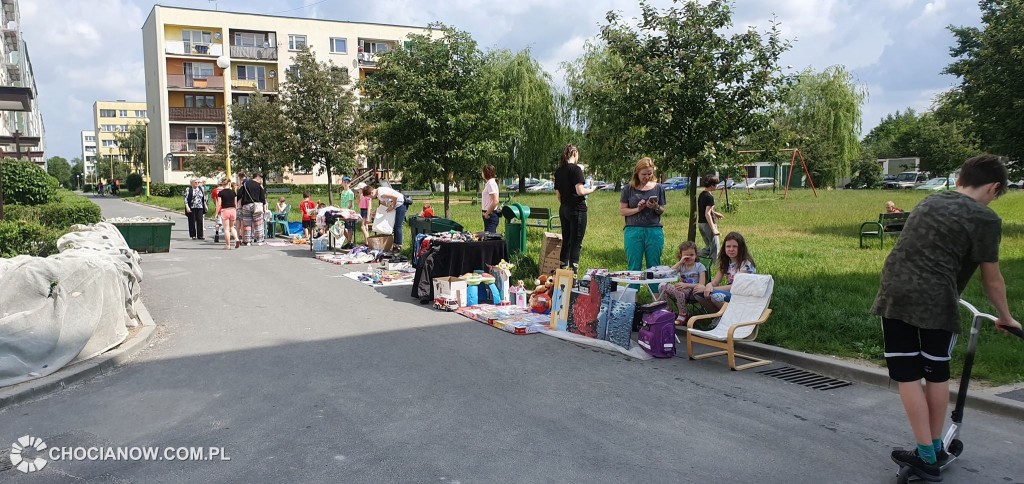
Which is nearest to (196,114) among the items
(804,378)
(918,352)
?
(804,378)

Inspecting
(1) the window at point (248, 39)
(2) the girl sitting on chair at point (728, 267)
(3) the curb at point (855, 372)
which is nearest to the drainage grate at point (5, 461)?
(3) the curb at point (855, 372)

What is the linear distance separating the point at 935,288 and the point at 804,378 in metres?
2.57

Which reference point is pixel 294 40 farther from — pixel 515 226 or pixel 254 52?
pixel 515 226

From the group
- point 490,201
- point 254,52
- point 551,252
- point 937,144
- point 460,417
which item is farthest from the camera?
point 254,52

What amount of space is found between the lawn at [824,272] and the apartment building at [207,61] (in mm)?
40238

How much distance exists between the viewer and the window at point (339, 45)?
6066 centimetres

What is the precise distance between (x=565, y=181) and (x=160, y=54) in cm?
5523

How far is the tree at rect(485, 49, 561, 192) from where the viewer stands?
43.7 metres

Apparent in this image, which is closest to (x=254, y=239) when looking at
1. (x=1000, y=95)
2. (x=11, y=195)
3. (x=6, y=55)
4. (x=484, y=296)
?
(x=11, y=195)

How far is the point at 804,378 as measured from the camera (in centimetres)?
623

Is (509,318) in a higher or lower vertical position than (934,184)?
lower

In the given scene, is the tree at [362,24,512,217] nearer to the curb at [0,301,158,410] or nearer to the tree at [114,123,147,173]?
the curb at [0,301,158,410]

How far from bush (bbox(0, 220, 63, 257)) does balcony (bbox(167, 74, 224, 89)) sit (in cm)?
5053

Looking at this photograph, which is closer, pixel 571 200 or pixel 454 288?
pixel 454 288
